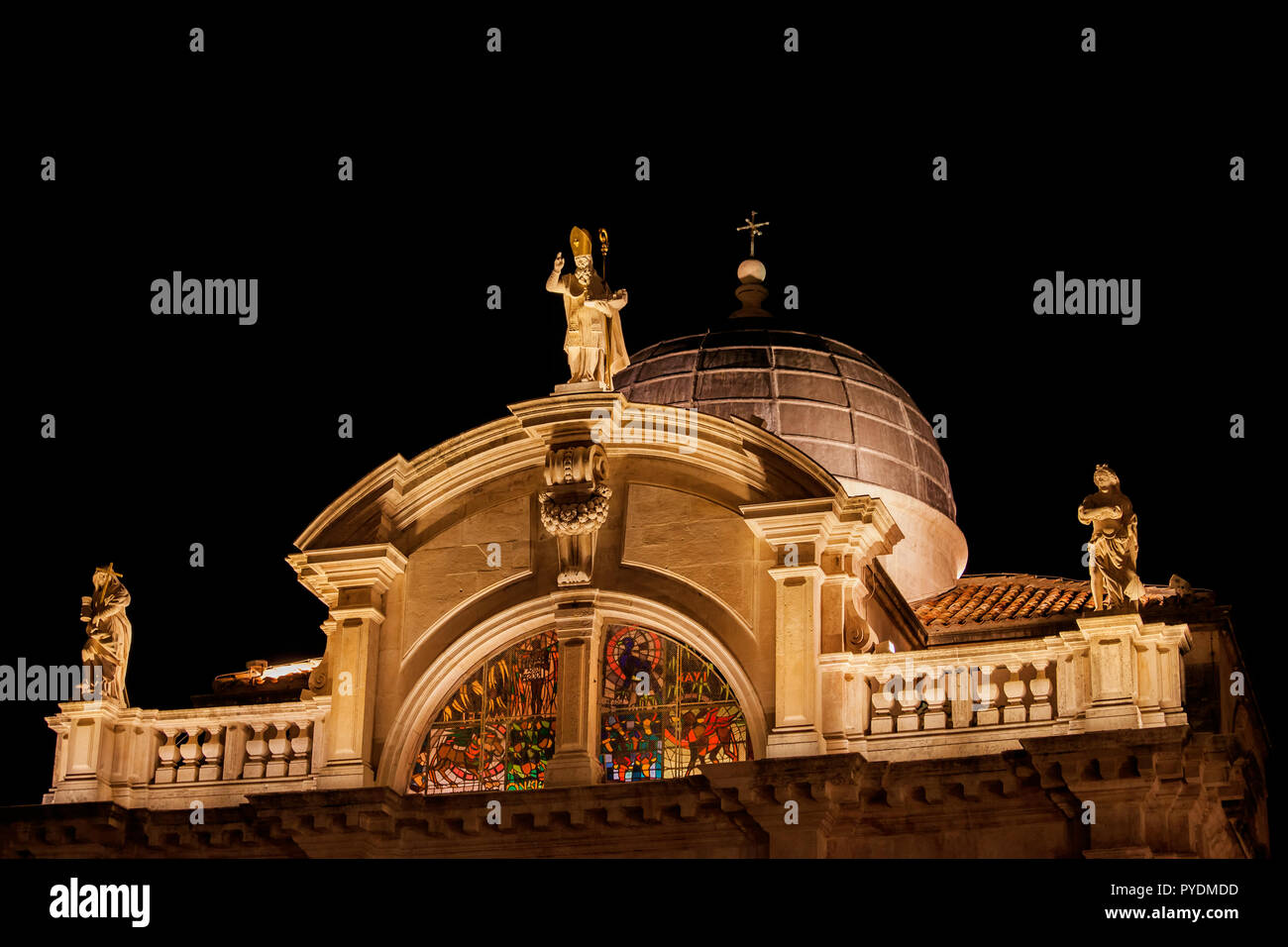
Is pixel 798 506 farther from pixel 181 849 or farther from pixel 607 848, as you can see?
pixel 181 849

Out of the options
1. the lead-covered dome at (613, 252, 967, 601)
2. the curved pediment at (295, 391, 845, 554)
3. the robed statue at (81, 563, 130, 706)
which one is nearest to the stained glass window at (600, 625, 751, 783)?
the curved pediment at (295, 391, 845, 554)

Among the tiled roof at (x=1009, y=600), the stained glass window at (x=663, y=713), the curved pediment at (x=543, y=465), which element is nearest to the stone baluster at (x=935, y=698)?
the stained glass window at (x=663, y=713)

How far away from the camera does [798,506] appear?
28.8 metres

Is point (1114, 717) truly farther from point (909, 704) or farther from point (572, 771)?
point (572, 771)

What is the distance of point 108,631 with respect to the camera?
3039 centimetres

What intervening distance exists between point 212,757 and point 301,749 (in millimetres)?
1090

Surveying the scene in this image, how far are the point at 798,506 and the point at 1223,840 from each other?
646cm

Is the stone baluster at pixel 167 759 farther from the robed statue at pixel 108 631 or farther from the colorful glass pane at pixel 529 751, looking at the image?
the colorful glass pane at pixel 529 751

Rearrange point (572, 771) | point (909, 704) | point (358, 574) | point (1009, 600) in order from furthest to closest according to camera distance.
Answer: point (1009, 600) → point (358, 574) → point (572, 771) → point (909, 704)

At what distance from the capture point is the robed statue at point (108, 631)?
99.0ft

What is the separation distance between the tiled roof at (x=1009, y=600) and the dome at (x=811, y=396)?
1.82 metres

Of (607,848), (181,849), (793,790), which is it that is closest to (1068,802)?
(793,790)

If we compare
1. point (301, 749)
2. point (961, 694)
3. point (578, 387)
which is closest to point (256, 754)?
point (301, 749)
